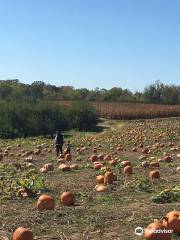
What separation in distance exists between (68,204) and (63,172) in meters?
5.66

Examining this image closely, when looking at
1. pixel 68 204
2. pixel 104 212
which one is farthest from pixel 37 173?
pixel 104 212

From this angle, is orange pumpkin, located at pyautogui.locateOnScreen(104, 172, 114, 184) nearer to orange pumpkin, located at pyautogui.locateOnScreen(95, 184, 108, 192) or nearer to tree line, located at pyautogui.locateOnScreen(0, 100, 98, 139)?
orange pumpkin, located at pyautogui.locateOnScreen(95, 184, 108, 192)

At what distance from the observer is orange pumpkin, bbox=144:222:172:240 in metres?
6.64

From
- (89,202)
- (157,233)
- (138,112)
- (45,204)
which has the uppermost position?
(138,112)

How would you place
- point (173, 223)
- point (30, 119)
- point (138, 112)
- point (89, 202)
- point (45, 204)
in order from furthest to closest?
1. point (138, 112)
2. point (30, 119)
3. point (89, 202)
4. point (45, 204)
5. point (173, 223)

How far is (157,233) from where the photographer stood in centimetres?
664

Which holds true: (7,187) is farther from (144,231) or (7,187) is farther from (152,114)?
(152,114)

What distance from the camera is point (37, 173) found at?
49.8ft

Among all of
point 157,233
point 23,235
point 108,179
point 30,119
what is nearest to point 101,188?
point 108,179

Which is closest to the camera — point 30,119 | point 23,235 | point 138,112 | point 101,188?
point 23,235

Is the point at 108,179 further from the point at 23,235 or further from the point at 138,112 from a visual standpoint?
the point at 138,112

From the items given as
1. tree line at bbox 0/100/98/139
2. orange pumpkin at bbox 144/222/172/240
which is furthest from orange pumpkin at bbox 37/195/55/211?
tree line at bbox 0/100/98/139

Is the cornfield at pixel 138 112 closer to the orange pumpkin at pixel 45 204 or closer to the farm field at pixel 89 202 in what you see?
the farm field at pixel 89 202

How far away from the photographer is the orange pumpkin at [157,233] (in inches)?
261
